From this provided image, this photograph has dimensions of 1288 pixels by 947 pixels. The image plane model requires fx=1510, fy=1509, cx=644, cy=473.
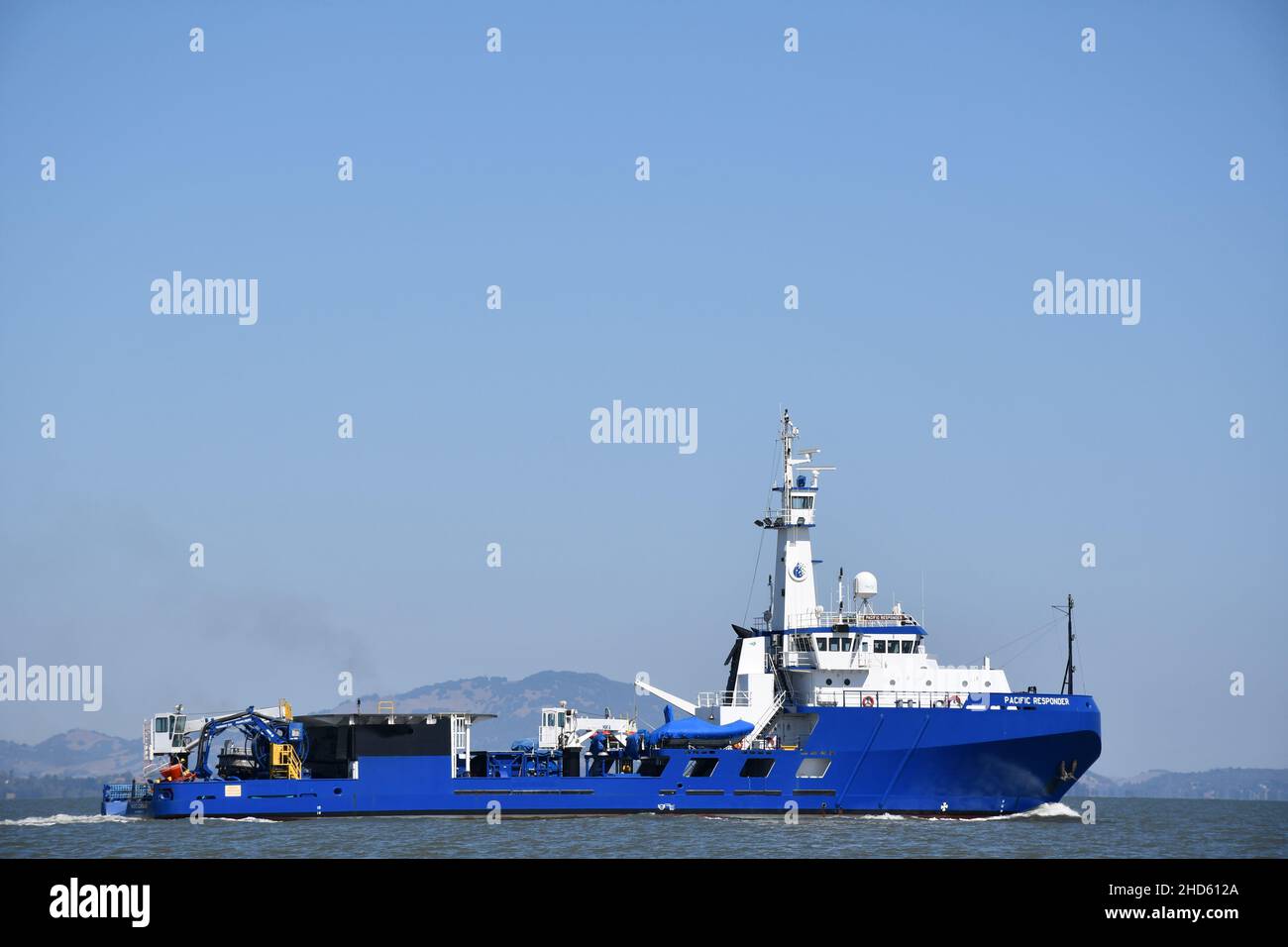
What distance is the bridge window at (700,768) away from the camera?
48.7 meters

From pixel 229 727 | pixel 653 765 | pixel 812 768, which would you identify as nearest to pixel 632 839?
pixel 653 765

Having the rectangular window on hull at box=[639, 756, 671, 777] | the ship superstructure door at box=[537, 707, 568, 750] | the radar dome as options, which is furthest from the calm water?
the radar dome

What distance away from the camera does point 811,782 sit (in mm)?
48094

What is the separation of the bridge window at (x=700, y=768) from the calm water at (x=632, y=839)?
4.58ft

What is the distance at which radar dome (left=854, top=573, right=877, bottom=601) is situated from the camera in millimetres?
50906

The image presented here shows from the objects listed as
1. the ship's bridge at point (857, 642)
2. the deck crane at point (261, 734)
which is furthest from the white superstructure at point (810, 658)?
the deck crane at point (261, 734)

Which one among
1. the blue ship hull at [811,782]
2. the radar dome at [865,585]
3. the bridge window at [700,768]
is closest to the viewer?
the blue ship hull at [811,782]

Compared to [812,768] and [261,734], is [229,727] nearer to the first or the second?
[261,734]

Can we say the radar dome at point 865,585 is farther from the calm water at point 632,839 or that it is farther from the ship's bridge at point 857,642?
the calm water at point 632,839
